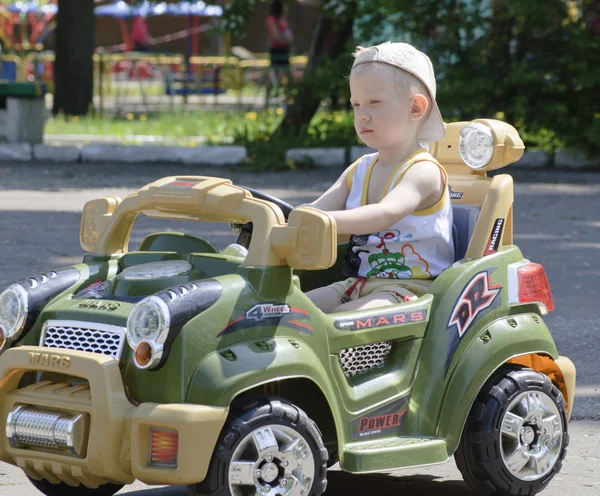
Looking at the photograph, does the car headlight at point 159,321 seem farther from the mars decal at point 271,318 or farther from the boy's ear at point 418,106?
the boy's ear at point 418,106

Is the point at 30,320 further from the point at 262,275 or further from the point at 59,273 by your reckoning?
the point at 262,275

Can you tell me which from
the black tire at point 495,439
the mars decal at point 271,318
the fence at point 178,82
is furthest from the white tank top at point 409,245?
the fence at point 178,82

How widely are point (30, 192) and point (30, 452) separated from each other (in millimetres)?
8910

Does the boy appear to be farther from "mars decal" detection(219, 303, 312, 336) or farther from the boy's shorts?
"mars decal" detection(219, 303, 312, 336)

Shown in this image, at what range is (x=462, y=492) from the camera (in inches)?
162

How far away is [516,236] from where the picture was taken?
975cm

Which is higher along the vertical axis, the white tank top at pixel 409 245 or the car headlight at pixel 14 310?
the white tank top at pixel 409 245

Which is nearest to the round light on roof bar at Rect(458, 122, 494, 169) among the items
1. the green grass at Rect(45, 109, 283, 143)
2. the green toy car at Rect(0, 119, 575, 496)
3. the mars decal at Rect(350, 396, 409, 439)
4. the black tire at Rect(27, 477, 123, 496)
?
the green toy car at Rect(0, 119, 575, 496)

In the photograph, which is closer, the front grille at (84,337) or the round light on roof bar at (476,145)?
the front grille at (84,337)

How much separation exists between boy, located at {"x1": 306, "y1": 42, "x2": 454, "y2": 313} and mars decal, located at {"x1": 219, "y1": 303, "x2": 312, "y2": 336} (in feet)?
A: 1.26

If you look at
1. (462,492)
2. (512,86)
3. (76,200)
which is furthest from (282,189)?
(462,492)

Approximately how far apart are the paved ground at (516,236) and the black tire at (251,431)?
69cm

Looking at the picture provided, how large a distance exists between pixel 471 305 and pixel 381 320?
34 cm

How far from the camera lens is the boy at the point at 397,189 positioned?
3875 millimetres
